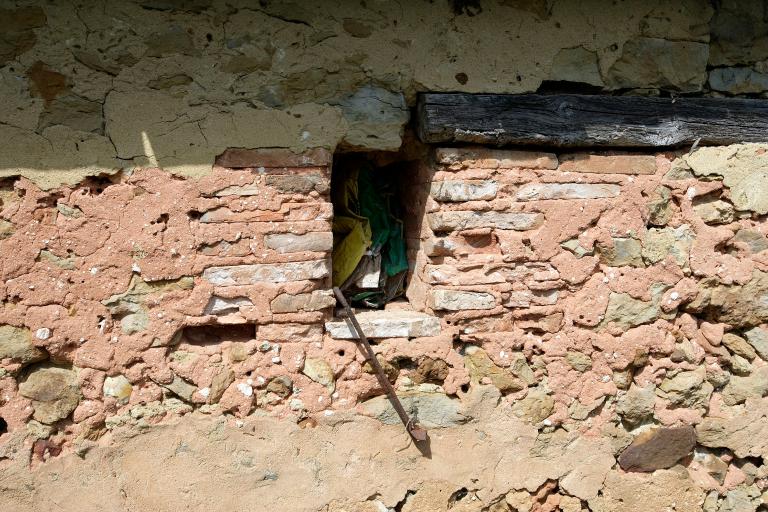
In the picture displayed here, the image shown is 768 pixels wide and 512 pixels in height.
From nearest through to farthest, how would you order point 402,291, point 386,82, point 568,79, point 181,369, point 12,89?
point 12,89 < point 181,369 < point 386,82 < point 568,79 < point 402,291

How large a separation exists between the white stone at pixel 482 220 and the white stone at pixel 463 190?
0.21 feet

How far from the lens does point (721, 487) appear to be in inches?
115

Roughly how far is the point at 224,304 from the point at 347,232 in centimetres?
73

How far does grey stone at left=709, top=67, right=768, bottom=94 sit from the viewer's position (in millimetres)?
2980

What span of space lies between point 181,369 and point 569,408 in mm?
1665

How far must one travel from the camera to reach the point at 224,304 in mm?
2461

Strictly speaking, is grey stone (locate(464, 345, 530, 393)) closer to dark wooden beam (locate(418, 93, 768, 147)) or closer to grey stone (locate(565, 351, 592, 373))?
grey stone (locate(565, 351, 592, 373))

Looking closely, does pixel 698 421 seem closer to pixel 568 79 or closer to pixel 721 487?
pixel 721 487

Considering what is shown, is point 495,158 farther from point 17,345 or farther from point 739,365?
point 17,345

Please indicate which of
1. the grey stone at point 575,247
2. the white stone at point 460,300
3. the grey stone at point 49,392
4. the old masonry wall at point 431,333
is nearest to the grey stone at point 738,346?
the old masonry wall at point 431,333

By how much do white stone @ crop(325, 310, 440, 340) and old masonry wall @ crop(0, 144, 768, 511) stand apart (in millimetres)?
12

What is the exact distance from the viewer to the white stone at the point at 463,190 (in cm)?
263

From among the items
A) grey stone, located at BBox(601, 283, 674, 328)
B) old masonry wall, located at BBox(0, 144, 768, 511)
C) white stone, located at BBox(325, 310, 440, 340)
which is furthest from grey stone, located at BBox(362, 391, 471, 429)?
grey stone, located at BBox(601, 283, 674, 328)

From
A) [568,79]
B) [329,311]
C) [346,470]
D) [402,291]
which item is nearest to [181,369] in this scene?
[329,311]
